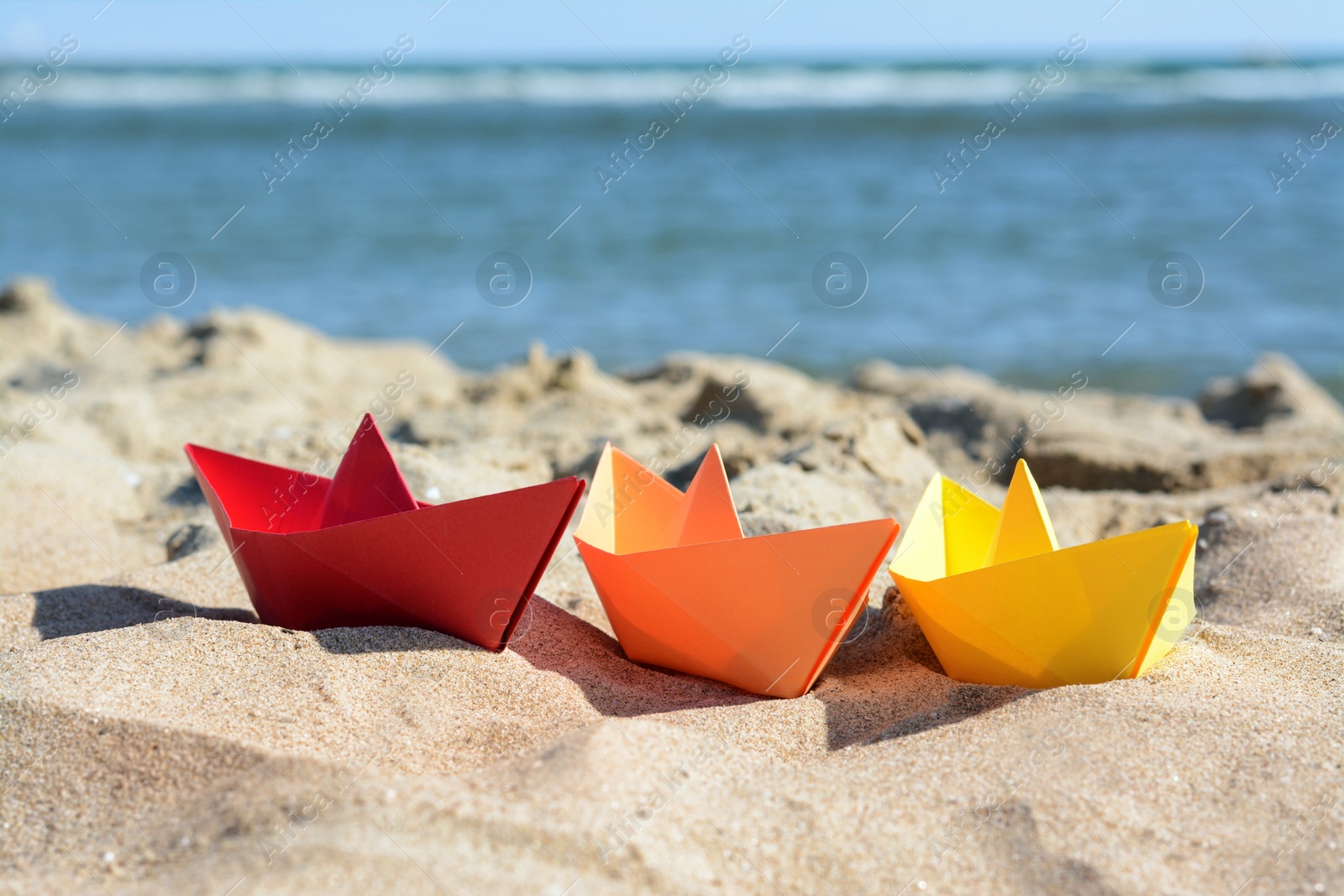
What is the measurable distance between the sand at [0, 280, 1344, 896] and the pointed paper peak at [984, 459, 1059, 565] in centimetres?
29

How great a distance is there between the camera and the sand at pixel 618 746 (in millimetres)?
1600

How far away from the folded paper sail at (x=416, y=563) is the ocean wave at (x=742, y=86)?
26.6 metres

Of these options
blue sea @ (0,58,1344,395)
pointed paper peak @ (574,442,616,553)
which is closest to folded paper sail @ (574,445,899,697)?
pointed paper peak @ (574,442,616,553)

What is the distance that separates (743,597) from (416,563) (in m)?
0.70

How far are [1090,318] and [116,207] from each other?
36.9 ft

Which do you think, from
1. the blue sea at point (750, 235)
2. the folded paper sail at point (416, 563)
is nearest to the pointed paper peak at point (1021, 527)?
the folded paper sail at point (416, 563)

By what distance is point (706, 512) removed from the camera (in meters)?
2.54

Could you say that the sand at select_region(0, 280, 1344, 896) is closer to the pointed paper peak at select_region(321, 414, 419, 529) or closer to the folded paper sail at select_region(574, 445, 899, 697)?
the folded paper sail at select_region(574, 445, 899, 697)

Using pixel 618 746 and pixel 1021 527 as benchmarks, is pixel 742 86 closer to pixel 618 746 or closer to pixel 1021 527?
pixel 1021 527

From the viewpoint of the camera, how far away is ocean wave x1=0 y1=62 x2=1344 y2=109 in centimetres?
2888

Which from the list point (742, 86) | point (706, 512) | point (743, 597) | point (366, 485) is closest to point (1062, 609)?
point (743, 597)

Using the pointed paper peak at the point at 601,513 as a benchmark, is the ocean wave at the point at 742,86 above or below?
above

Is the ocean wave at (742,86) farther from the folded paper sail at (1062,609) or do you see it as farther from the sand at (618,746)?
the folded paper sail at (1062,609)

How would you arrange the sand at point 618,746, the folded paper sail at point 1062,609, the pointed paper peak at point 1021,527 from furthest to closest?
1. the pointed paper peak at point 1021,527
2. the folded paper sail at point 1062,609
3. the sand at point 618,746
